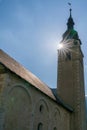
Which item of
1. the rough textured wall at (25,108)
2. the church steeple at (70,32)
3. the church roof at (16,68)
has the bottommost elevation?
the rough textured wall at (25,108)

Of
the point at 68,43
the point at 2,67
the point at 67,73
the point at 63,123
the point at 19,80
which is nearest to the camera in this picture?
the point at 2,67

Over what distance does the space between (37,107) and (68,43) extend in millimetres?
15233

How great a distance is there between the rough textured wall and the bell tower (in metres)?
4.50

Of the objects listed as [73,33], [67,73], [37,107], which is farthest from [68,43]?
[37,107]

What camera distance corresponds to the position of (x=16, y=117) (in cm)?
1373

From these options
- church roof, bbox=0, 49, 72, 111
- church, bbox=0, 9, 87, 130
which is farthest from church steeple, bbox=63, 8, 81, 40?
church roof, bbox=0, 49, 72, 111

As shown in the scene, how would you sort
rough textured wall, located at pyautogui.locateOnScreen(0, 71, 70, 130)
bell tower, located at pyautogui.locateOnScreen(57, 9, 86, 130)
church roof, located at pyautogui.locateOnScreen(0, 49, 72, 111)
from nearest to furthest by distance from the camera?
rough textured wall, located at pyautogui.locateOnScreen(0, 71, 70, 130) < church roof, located at pyautogui.locateOnScreen(0, 49, 72, 111) < bell tower, located at pyautogui.locateOnScreen(57, 9, 86, 130)

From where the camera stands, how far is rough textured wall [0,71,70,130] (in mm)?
12883

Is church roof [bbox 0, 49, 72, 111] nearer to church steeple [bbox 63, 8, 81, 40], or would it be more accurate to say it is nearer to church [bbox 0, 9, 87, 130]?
church [bbox 0, 9, 87, 130]

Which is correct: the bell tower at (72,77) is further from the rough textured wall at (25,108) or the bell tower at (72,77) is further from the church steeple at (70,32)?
the rough textured wall at (25,108)

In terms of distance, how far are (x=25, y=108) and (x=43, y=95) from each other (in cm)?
309

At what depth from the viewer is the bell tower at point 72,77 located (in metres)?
23.9

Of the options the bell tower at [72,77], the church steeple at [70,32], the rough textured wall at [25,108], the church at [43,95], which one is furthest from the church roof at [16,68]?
the church steeple at [70,32]

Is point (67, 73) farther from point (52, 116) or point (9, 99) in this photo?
point (9, 99)
